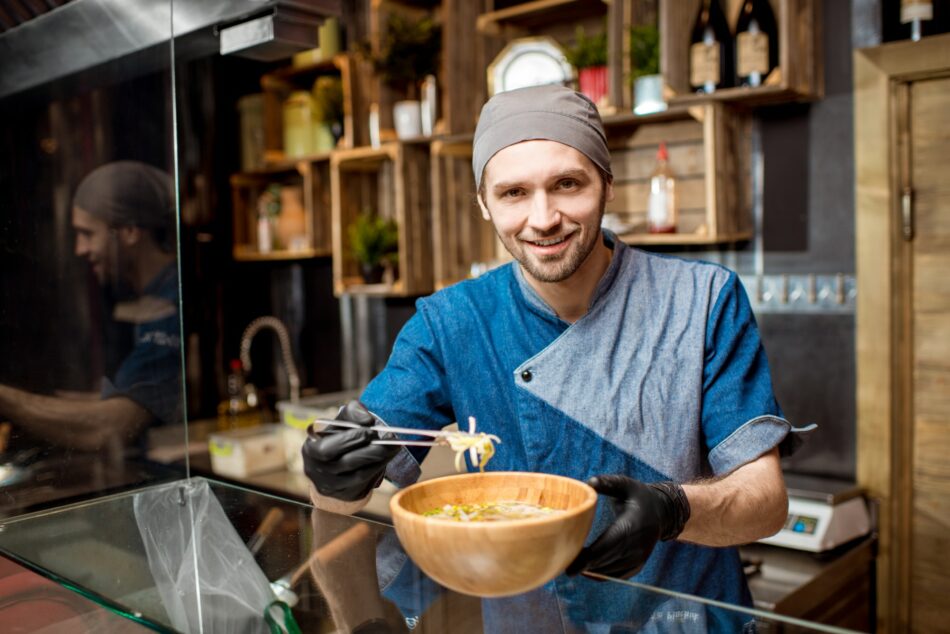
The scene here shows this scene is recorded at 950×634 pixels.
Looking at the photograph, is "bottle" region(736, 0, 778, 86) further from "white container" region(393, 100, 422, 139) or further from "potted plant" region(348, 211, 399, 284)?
"potted plant" region(348, 211, 399, 284)

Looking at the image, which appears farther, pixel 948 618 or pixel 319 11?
pixel 948 618

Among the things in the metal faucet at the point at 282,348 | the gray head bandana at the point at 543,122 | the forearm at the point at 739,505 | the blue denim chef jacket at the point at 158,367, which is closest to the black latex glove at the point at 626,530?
the forearm at the point at 739,505

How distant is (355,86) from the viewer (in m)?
3.88

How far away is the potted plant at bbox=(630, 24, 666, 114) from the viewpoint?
2777mm

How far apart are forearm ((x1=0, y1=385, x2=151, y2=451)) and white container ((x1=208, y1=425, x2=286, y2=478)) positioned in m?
2.23

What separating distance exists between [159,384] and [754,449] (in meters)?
0.96

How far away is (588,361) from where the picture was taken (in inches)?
62.4

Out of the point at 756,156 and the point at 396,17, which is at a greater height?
the point at 396,17

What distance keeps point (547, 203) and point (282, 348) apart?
132 inches

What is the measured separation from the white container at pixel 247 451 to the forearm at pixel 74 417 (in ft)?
7.30

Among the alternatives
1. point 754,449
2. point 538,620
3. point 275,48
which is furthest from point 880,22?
point 538,620

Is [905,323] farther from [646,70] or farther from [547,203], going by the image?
[547,203]

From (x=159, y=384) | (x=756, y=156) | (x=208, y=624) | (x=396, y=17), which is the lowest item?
(x=208, y=624)

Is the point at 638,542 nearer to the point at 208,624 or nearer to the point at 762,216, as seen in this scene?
the point at 208,624
